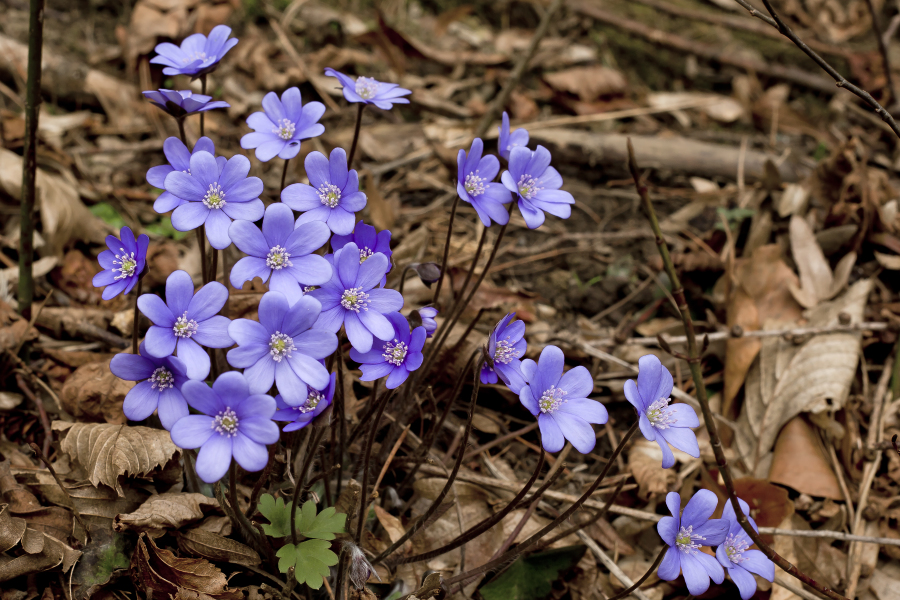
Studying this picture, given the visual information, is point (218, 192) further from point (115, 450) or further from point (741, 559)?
point (741, 559)

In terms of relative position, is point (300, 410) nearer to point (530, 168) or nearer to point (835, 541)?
point (530, 168)

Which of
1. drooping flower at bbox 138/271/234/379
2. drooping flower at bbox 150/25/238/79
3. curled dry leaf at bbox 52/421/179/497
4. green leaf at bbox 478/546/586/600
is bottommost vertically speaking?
green leaf at bbox 478/546/586/600

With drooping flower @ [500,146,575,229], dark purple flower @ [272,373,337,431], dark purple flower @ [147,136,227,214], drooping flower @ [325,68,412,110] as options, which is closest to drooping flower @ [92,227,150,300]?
dark purple flower @ [147,136,227,214]

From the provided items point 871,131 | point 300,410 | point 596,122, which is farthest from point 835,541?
point 871,131

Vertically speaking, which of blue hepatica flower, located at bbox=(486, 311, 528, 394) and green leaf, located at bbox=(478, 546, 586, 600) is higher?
blue hepatica flower, located at bbox=(486, 311, 528, 394)

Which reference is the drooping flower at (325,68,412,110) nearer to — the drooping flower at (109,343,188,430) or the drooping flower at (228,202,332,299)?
the drooping flower at (228,202,332,299)

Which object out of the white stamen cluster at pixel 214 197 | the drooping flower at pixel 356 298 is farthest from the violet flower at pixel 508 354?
the white stamen cluster at pixel 214 197
